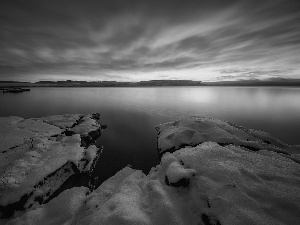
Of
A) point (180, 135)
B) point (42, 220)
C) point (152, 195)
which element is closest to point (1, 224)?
point (42, 220)

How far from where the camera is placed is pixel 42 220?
17.5 feet

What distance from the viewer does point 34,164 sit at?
7879 millimetres

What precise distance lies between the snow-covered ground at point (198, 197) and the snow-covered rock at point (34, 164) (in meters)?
1.02

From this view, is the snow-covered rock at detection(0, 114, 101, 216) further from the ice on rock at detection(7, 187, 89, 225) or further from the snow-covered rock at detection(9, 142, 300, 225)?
the snow-covered rock at detection(9, 142, 300, 225)

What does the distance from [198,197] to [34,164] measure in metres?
7.99

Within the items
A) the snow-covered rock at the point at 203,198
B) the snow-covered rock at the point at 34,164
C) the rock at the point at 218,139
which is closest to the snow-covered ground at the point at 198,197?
the snow-covered rock at the point at 203,198

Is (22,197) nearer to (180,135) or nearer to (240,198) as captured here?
(240,198)

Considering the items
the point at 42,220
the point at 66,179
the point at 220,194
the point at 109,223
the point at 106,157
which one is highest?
the point at 220,194

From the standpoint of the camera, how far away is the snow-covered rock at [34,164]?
6219mm

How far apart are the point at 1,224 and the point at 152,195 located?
529 centimetres

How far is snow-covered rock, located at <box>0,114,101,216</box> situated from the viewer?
20.4 feet

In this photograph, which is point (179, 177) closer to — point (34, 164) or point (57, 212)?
point (57, 212)

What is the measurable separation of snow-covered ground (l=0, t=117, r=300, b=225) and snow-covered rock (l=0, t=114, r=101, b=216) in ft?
3.33

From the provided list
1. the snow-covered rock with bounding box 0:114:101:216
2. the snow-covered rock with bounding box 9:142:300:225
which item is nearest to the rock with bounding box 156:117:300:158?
the snow-covered rock with bounding box 9:142:300:225
